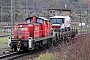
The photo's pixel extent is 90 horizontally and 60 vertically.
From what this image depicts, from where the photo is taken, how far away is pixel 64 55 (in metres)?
10.3

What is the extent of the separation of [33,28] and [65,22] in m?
11.0

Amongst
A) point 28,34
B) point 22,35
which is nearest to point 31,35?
point 28,34

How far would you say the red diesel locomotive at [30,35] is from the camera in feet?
60.7

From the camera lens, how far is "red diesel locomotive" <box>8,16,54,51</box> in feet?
60.7

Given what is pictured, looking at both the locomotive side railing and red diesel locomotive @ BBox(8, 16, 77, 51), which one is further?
the locomotive side railing

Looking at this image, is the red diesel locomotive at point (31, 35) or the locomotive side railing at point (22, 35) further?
the locomotive side railing at point (22, 35)

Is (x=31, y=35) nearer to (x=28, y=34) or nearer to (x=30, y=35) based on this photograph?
(x=30, y=35)

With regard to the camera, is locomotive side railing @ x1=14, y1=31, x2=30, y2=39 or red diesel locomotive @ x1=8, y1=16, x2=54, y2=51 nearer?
red diesel locomotive @ x1=8, y1=16, x2=54, y2=51

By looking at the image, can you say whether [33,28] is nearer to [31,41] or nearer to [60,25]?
[31,41]

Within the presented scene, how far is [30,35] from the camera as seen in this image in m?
19.9

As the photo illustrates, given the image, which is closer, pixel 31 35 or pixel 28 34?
pixel 28 34

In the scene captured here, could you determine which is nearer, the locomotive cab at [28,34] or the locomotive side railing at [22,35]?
the locomotive cab at [28,34]

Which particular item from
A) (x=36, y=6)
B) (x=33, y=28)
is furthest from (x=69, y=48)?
(x=36, y=6)

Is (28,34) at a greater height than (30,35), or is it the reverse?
(28,34)
